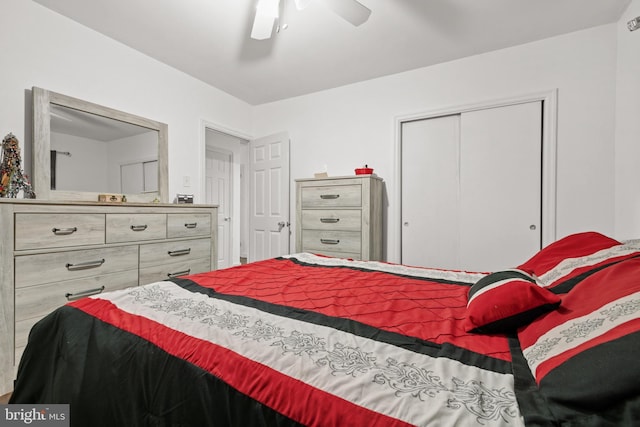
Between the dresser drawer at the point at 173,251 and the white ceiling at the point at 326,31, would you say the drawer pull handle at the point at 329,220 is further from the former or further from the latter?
the white ceiling at the point at 326,31

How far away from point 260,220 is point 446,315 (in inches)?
135

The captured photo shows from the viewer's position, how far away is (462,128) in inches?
119

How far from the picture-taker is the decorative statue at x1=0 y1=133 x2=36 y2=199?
1.96 metres

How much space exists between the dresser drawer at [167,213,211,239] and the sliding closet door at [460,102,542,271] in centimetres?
254

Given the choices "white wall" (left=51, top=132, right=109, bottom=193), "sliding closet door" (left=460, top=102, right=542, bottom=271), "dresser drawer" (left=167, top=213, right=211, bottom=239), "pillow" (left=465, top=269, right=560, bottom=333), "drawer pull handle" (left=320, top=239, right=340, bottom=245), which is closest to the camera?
"pillow" (left=465, top=269, right=560, bottom=333)

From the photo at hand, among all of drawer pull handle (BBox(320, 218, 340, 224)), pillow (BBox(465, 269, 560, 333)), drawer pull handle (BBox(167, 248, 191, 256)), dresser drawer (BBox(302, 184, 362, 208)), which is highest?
dresser drawer (BBox(302, 184, 362, 208))

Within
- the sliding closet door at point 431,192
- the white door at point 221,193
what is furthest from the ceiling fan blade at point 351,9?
the white door at point 221,193

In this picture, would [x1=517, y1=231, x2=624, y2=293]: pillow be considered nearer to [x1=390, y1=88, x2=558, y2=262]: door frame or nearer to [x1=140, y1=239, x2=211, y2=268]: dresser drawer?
[x1=390, y1=88, x2=558, y2=262]: door frame

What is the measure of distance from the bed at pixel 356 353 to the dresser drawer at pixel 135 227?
46.4 inches

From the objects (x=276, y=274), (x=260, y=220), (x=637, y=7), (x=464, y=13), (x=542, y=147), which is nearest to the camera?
(x=276, y=274)

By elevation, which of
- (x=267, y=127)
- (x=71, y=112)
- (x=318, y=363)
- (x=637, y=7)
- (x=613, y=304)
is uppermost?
(x=637, y=7)

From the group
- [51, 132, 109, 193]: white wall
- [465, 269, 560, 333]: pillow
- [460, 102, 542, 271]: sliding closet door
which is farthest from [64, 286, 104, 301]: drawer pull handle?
[460, 102, 542, 271]: sliding closet door

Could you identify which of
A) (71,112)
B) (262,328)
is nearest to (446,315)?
(262,328)

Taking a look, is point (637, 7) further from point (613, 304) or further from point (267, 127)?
point (267, 127)
